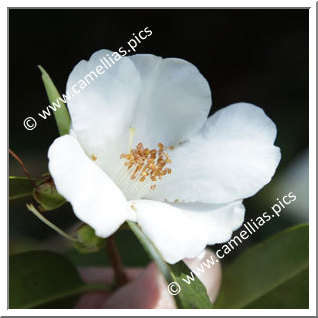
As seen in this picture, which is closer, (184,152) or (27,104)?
(184,152)

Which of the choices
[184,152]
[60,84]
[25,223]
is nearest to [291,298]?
[184,152]

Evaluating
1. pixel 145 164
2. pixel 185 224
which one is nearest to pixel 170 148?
pixel 145 164


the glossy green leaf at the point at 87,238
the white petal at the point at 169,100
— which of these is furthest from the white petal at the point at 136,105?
the glossy green leaf at the point at 87,238

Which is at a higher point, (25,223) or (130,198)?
(130,198)

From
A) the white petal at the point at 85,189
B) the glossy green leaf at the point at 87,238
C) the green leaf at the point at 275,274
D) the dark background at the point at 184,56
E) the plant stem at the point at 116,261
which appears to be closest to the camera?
the white petal at the point at 85,189

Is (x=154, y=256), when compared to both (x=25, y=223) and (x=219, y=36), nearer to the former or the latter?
(x=25, y=223)

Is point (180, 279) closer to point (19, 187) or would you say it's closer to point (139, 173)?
point (139, 173)

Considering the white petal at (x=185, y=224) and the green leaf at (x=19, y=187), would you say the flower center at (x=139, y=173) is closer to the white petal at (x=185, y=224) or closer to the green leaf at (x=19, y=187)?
the white petal at (x=185, y=224)
